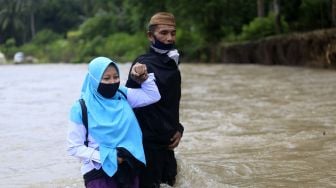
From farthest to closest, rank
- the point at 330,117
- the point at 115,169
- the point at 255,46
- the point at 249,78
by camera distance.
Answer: the point at 255,46, the point at 249,78, the point at 330,117, the point at 115,169

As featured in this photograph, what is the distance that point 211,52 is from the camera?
3478 centimetres

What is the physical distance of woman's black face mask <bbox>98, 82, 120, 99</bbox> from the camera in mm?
3443

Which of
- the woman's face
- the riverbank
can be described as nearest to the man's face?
the woman's face

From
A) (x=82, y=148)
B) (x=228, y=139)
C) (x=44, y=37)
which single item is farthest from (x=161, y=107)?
(x=44, y=37)

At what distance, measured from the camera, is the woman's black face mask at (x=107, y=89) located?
344 cm

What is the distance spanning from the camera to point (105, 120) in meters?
3.41

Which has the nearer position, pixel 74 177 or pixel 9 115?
pixel 74 177

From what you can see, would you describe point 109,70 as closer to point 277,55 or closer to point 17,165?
point 17,165

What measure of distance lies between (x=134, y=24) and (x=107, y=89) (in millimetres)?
46019

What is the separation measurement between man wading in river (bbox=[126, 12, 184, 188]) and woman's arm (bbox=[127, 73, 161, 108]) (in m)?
0.11

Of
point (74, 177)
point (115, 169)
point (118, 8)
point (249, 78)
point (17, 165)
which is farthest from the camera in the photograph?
point (118, 8)

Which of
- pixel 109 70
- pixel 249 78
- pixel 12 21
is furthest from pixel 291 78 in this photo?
pixel 12 21

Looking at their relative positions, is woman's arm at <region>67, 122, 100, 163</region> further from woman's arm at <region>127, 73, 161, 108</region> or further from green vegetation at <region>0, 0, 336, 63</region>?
green vegetation at <region>0, 0, 336, 63</region>

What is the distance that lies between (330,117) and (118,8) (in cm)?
5494
